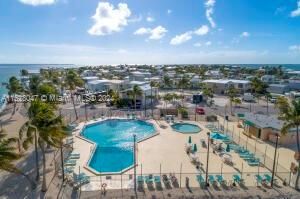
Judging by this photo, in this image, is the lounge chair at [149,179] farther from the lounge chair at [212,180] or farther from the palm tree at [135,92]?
the palm tree at [135,92]

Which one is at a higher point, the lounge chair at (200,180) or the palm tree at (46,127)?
the palm tree at (46,127)

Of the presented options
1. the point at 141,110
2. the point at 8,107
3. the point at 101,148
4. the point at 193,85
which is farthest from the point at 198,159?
the point at 193,85

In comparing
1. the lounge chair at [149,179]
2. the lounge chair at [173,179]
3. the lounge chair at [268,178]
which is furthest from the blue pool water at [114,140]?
the lounge chair at [268,178]

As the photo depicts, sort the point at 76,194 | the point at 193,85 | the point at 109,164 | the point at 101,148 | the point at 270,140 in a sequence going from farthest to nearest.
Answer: the point at 193,85
the point at 270,140
the point at 101,148
the point at 109,164
the point at 76,194

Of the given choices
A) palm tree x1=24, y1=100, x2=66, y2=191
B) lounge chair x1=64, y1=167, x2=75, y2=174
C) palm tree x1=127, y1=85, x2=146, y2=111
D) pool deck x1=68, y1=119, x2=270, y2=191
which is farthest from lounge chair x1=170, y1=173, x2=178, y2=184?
palm tree x1=127, y1=85, x2=146, y2=111

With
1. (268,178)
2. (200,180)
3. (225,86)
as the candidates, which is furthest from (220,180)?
(225,86)

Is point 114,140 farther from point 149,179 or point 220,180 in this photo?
point 220,180

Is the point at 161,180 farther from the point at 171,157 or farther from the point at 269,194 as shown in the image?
the point at 269,194
